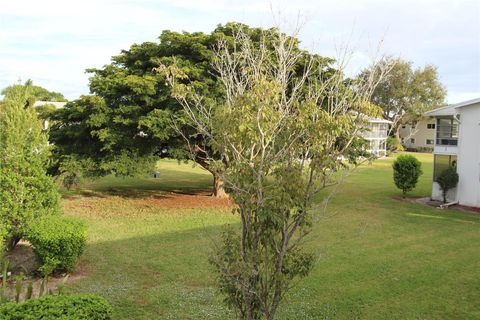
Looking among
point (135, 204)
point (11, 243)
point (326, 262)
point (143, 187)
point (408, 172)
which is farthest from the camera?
point (143, 187)

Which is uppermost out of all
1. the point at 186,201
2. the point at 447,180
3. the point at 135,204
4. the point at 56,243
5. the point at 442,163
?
the point at 442,163

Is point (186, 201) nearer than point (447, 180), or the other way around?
point (186, 201)

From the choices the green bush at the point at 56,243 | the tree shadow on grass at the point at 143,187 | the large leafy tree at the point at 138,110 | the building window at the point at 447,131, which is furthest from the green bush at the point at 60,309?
the building window at the point at 447,131

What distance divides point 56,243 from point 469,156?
1602 cm

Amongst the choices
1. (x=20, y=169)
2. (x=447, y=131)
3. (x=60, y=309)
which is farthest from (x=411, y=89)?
(x=60, y=309)

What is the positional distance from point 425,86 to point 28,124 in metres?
52.0

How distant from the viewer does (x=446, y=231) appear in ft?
42.9

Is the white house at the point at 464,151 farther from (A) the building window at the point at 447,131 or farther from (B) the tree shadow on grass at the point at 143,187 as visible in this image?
(B) the tree shadow on grass at the point at 143,187

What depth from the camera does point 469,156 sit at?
57.2ft

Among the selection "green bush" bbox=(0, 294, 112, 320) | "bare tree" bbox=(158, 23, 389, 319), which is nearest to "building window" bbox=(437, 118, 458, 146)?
"bare tree" bbox=(158, 23, 389, 319)

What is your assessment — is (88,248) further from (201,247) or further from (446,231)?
(446,231)

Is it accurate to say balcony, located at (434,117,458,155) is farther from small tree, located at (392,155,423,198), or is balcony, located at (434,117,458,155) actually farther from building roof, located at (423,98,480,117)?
small tree, located at (392,155,423,198)

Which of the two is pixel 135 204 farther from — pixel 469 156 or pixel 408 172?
pixel 469 156

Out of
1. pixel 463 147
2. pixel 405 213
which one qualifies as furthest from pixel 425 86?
pixel 405 213
